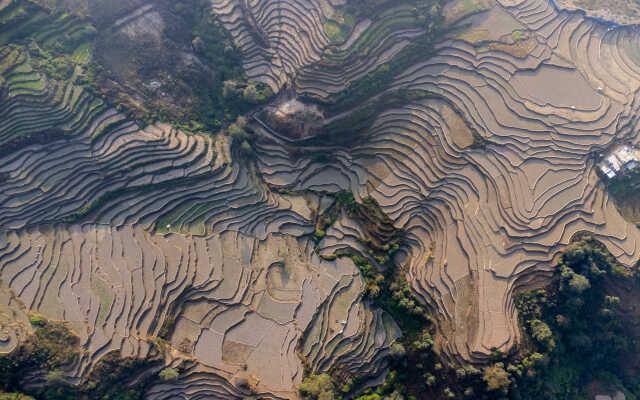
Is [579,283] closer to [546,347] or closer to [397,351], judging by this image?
[546,347]

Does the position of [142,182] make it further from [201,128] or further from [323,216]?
[323,216]

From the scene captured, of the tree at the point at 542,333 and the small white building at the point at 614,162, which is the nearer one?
the tree at the point at 542,333

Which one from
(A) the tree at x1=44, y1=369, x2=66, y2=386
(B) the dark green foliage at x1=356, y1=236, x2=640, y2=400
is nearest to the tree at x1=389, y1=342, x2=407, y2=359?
(B) the dark green foliage at x1=356, y1=236, x2=640, y2=400

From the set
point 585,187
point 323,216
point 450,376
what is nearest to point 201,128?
point 323,216

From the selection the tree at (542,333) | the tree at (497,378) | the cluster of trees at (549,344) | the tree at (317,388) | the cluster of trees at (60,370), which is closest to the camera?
the cluster of trees at (60,370)

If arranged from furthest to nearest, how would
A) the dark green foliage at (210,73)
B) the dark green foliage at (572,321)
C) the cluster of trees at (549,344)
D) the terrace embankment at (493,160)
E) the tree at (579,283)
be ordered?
1. the dark green foliage at (210,73)
2. the terrace embankment at (493,160)
3. the dark green foliage at (572,321)
4. the tree at (579,283)
5. the cluster of trees at (549,344)

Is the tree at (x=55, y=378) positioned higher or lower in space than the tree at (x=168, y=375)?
lower

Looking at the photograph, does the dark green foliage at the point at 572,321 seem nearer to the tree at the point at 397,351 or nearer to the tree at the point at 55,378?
the tree at the point at 397,351

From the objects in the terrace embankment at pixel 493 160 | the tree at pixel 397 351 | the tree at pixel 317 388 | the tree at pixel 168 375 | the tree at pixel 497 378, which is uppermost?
the terrace embankment at pixel 493 160

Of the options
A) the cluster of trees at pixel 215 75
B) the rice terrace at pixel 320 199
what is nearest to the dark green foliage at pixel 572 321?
the rice terrace at pixel 320 199
